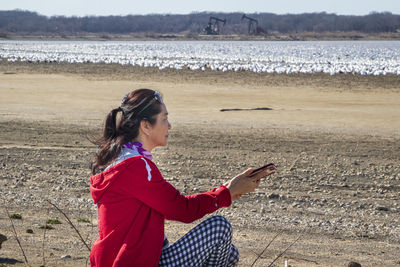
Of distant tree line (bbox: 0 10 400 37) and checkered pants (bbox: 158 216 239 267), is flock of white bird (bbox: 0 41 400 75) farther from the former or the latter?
distant tree line (bbox: 0 10 400 37)

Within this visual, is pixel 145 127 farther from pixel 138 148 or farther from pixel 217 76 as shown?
pixel 217 76

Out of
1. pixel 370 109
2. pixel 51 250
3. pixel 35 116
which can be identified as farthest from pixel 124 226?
pixel 370 109

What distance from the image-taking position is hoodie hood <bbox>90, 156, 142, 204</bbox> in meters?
3.26

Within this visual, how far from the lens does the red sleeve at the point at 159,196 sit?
10.6 feet

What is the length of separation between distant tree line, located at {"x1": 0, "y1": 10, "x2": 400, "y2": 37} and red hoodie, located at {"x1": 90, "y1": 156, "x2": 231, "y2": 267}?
13932 centimetres

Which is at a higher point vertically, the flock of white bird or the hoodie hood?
the hoodie hood

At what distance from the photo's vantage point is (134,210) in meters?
3.29

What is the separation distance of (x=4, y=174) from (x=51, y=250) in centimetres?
399

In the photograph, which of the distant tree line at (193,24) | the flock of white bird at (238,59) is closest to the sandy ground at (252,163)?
the flock of white bird at (238,59)

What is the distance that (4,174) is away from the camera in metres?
9.14

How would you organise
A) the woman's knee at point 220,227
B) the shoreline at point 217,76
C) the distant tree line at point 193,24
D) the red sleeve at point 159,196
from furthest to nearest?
the distant tree line at point 193,24 < the shoreline at point 217,76 < the woman's knee at point 220,227 < the red sleeve at point 159,196

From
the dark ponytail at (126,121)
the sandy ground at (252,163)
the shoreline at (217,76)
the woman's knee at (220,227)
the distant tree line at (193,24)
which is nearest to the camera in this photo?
the dark ponytail at (126,121)

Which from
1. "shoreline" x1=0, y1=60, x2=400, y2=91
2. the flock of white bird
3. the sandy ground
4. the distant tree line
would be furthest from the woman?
the distant tree line

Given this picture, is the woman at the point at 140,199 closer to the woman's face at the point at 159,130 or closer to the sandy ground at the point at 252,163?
the woman's face at the point at 159,130
